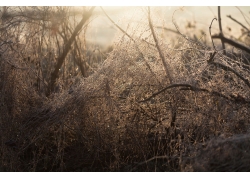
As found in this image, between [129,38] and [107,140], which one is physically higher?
[129,38]

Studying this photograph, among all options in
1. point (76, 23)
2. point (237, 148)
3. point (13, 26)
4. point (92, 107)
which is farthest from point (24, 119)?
point (237, 148)

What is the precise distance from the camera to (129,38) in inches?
174

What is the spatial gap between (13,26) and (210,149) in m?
2.48

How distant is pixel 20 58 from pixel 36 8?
28.6 inches

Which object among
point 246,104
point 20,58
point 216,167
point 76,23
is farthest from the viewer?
point 76,23

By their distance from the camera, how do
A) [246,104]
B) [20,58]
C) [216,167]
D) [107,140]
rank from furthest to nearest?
1. [20,58]
2. [107,140]
3. [246,104]
4. [216,167]

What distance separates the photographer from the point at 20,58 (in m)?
4.58

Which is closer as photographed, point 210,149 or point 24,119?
point 210,149

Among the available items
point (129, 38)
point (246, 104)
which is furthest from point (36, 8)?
point (246, 104)

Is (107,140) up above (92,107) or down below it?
below

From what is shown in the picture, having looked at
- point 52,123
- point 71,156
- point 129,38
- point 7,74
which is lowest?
point 71,156

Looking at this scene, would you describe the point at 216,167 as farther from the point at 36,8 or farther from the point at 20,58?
the point at 36,8

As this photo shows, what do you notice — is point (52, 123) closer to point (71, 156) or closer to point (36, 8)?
point (71, 156)

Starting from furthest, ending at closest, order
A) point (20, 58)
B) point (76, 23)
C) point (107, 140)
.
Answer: point (76, 23)
point (20, 58)
point (107, 140)
